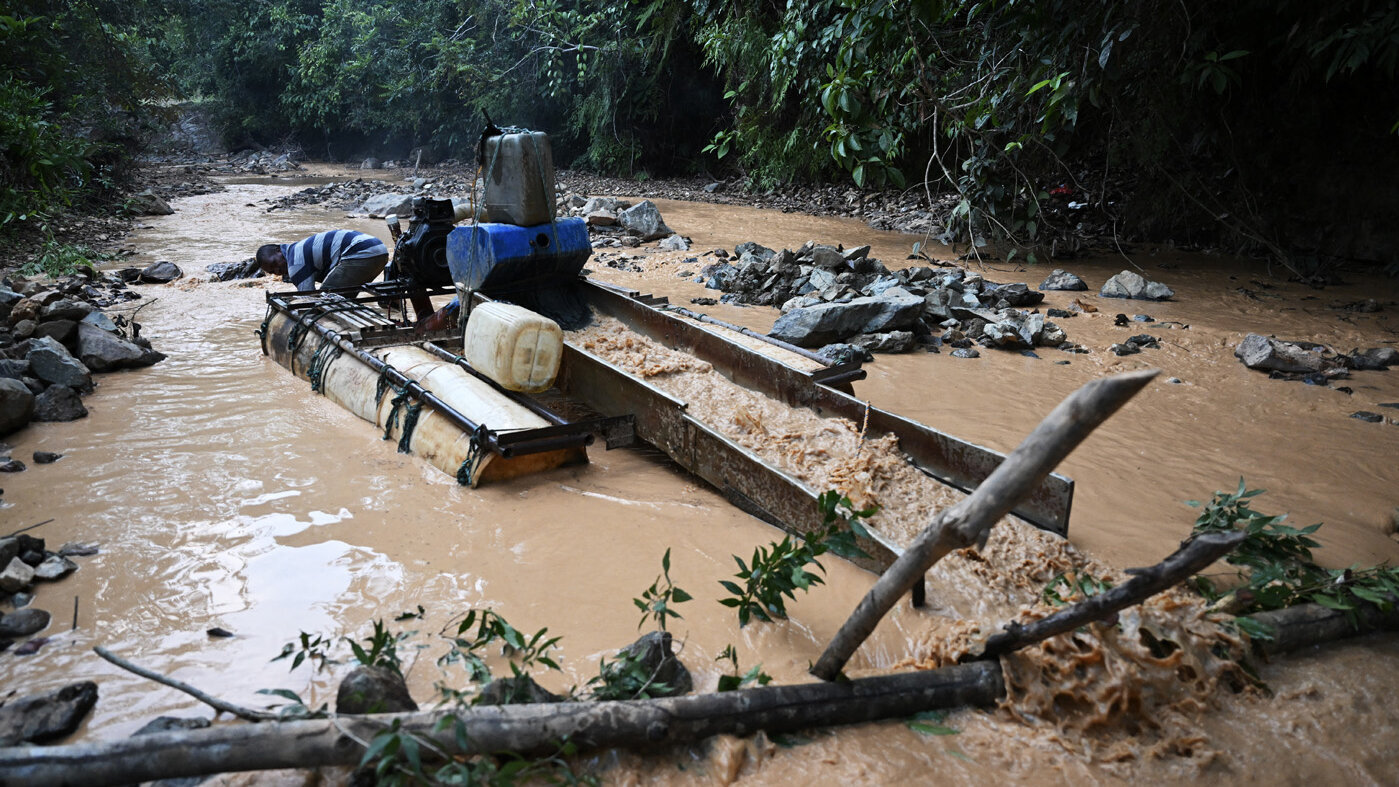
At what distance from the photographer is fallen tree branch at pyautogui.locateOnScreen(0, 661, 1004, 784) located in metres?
1.88

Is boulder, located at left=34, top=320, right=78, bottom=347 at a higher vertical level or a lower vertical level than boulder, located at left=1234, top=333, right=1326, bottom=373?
lower

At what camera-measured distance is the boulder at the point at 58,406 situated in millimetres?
4957

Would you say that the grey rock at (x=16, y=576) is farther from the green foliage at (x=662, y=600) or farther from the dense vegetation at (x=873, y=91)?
the dense vegetation at (x=873, y=91)

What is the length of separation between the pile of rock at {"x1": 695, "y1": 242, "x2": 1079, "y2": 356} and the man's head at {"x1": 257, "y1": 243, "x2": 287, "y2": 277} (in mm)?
4363

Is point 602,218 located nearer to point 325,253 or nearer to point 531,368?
point 325,253

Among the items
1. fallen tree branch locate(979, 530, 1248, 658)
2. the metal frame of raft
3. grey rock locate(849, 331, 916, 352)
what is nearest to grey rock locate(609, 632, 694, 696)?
the metal frame of raft

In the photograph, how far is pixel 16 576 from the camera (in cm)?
314

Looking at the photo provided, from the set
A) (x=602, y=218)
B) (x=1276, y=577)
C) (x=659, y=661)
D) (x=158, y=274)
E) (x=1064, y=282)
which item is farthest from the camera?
(x=602, y=218)

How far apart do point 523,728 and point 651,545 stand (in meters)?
1.56

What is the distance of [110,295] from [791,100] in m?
11.3

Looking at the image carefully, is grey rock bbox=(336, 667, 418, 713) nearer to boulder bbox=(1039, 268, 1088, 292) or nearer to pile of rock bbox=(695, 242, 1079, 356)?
pile of rock bbox=(695, 242, 1079, 356)

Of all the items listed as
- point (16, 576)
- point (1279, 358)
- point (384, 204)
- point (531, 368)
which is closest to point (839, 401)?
point (531, 368)

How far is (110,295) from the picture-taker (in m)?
8.32

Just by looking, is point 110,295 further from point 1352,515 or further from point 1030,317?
point 1352,515
